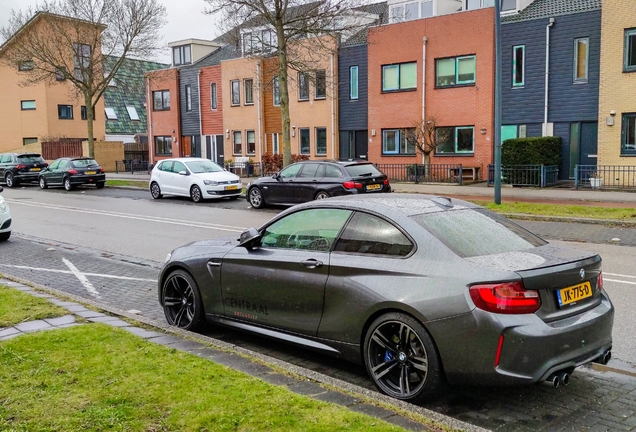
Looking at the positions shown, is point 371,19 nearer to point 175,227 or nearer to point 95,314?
point 175,227

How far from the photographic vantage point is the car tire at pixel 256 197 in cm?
2017

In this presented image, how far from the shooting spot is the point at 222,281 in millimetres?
6211

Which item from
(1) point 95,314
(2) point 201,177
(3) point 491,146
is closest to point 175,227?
(2) point 201,177

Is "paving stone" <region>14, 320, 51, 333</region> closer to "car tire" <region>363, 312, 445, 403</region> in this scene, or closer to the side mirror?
the side mirror

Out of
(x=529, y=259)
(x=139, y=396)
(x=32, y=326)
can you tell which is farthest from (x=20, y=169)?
(x=529, y=259)

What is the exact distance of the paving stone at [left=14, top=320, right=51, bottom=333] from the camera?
6180mm

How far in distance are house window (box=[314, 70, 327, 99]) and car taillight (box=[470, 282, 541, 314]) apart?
2984cm

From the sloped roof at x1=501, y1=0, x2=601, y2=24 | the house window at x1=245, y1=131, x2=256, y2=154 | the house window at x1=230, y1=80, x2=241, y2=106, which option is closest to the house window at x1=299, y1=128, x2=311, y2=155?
the house window at x1=245, y1=131, x2=256, y2=154

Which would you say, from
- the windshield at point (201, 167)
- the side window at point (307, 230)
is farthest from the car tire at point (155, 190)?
the side window at point (307, 230)

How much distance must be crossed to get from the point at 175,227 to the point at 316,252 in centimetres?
1073

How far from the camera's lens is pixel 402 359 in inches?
189

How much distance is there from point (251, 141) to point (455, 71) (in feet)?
48.5

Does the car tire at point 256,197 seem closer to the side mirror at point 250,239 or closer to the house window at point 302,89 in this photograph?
the side mirror at point 250,239

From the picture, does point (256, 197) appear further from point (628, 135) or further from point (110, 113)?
point (110, 113)
